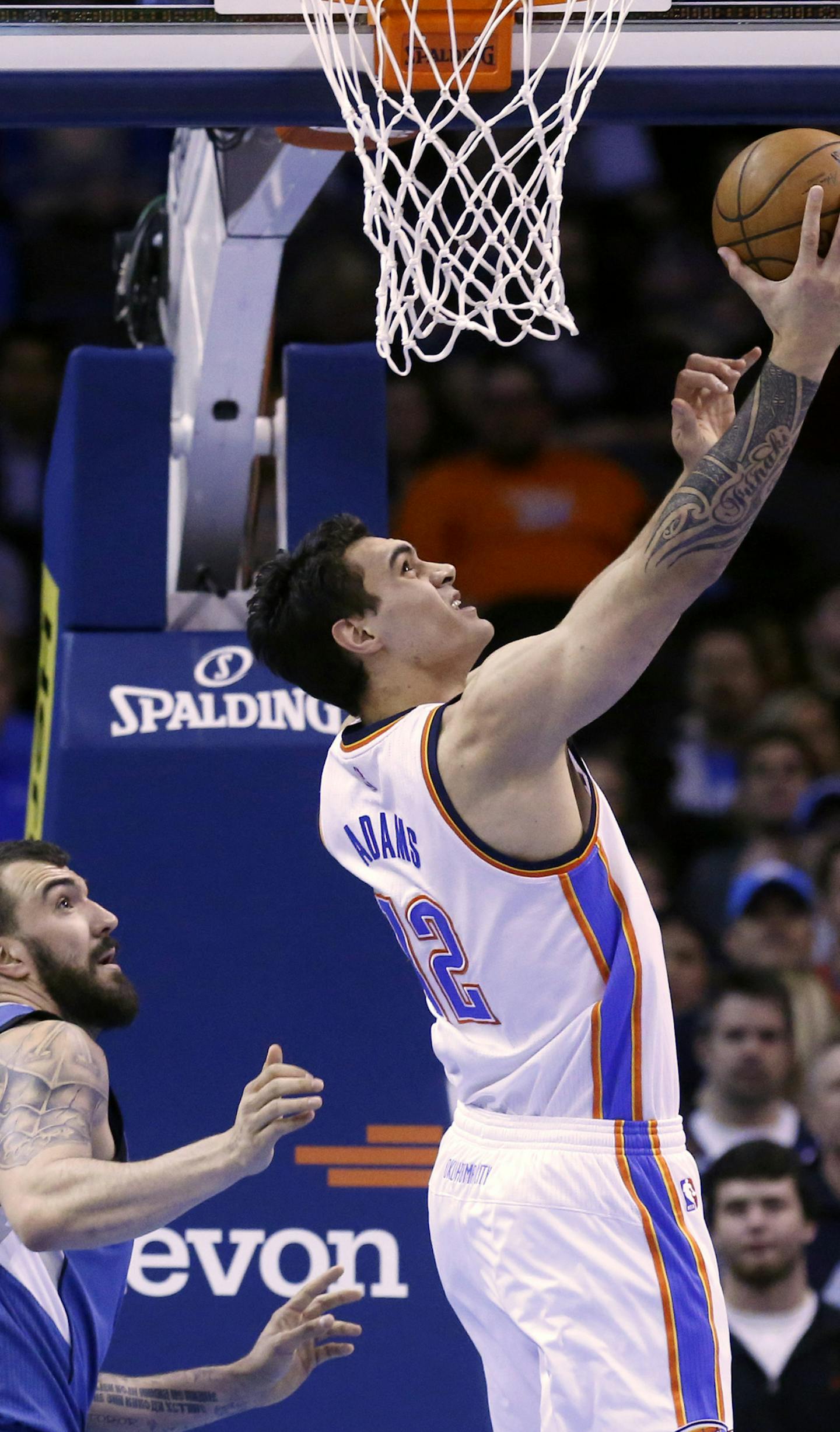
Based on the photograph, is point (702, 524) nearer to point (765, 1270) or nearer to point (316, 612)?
point (316, 612)

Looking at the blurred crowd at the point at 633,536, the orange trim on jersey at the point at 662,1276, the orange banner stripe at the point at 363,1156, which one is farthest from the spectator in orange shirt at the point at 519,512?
the orange trim on jersey at the point at 662,1276

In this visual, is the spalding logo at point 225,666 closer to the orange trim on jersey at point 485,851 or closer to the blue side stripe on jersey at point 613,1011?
the orange trim on jersey at point 485,851

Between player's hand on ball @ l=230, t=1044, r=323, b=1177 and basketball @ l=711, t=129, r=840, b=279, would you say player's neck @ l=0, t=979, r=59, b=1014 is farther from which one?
basketball @ l=711, t=129, r=840, b=279

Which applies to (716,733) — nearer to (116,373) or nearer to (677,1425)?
(116,373)

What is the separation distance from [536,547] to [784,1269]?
3.29 metres

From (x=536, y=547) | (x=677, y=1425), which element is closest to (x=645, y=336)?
(x=536, y=547)

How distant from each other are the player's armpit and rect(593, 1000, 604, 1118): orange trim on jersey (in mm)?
867

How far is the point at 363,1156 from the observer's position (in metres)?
4.82

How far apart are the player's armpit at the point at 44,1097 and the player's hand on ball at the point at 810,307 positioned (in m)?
1.68

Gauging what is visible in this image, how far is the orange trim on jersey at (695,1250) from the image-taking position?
112 inches

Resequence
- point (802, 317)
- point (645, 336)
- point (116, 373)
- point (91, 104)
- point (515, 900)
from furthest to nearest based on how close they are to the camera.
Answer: point (645, 336)
point (116, 373)
point (91, 104)
point (515, 900)
point (802, 317)

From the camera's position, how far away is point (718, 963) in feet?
22.3

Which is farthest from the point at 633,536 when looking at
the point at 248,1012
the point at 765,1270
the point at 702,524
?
the point at 702,524

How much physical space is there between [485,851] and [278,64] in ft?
5.94
